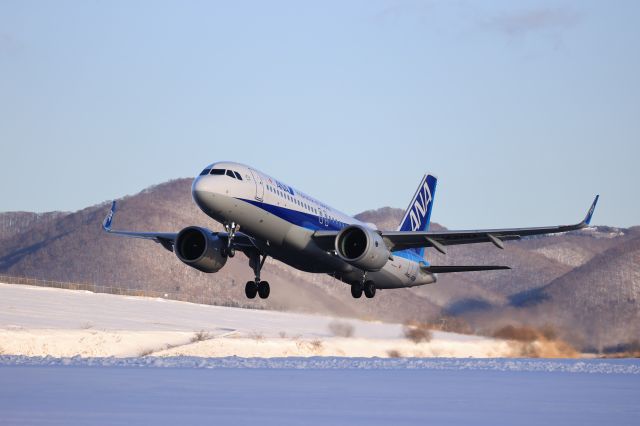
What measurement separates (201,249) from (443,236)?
11.7 meters

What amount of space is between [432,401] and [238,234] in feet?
53.0

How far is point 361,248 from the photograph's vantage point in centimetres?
4922

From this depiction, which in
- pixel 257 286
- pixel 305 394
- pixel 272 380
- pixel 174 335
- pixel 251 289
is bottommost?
pixel 305 394

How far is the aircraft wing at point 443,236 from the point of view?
48812 millimetres

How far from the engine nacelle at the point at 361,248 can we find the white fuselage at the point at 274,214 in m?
1.00

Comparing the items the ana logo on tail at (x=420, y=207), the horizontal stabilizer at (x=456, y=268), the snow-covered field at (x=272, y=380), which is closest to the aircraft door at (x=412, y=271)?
the horizontal stabilizer at (x=456, y=268)

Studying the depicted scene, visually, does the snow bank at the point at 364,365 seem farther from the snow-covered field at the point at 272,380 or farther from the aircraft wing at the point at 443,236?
the aircraft wing at the point at 443,236

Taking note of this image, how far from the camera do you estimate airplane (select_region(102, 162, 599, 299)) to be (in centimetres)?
4469

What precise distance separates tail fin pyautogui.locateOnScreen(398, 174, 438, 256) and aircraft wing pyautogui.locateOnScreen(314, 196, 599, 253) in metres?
11.0

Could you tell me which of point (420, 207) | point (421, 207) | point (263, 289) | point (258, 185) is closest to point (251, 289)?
point (263, 289)

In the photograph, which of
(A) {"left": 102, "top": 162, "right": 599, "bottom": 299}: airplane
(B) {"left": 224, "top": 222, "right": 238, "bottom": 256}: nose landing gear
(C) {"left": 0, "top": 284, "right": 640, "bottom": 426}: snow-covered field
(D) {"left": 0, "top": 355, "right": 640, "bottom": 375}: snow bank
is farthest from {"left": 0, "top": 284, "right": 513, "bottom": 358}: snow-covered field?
(B) {"left": 224, "top": 222, "right": 238, "bottom": 256}: nose landing gear

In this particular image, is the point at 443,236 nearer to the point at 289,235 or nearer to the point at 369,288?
the point at 369,288

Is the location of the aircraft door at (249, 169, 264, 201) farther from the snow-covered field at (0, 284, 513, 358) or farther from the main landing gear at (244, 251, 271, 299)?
the snow-covered field at (0, 284, 513, 358)

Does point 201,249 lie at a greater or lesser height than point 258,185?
lesser
